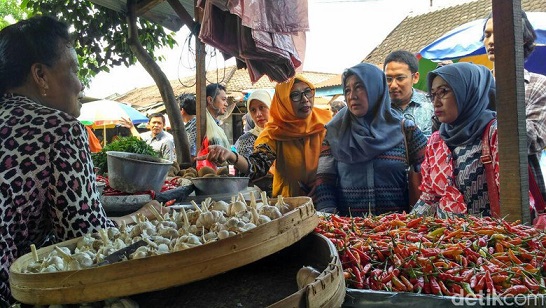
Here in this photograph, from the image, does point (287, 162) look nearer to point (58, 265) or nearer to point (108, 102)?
point (58, 265)

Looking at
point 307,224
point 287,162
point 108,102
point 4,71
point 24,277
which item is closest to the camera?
point 24,277

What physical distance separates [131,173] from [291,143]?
59.0 inches

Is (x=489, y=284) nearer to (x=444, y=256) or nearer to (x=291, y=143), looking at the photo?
(x=444, y=256)

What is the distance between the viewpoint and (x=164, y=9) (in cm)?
570

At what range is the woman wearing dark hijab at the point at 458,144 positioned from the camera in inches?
108

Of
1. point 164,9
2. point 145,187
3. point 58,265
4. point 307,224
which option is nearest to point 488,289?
point 307,224

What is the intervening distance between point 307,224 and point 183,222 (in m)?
0.49

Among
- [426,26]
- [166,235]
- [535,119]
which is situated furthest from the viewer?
[426,26]

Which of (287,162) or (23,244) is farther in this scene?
(287,162)

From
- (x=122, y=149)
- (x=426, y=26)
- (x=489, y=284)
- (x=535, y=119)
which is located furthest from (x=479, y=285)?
(x=426, y=26)

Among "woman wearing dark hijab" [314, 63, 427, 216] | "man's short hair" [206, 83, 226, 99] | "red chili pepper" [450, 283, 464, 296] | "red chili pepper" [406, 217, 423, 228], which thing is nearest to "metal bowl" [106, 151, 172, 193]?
"woman wearing dark hijab" [314, 63, 427, 216]

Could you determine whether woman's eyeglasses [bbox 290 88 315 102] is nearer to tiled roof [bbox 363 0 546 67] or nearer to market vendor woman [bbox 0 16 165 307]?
market vendor woman [bbox 0 16 165 307]

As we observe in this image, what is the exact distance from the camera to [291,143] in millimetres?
3975

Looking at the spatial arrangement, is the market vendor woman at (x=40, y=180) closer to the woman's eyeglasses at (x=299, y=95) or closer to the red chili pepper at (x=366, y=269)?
the red chili pepper at (x=366, y=269)
